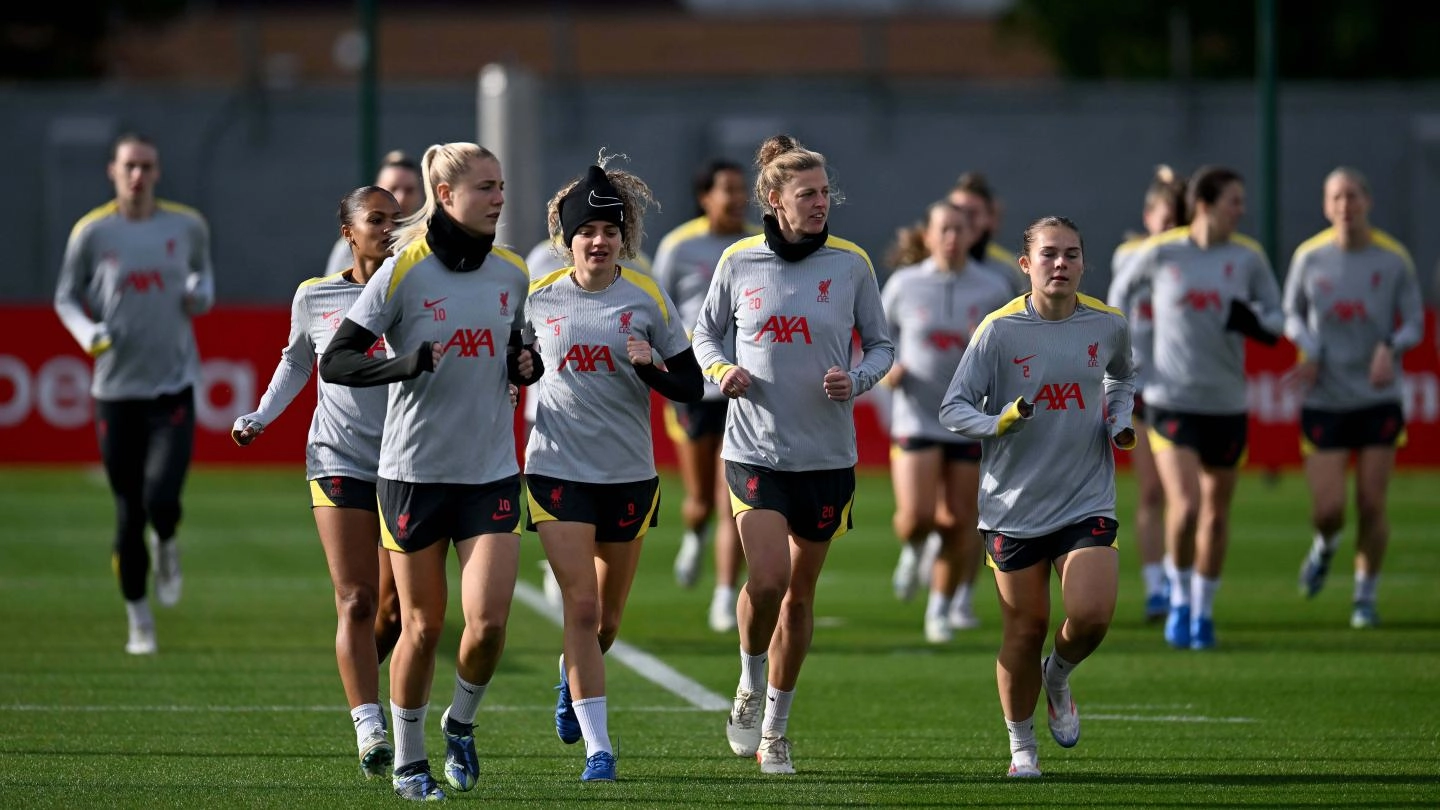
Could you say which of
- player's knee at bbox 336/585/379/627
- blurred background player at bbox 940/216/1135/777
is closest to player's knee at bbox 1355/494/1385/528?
blurred background player at bbox 940/216/1135/777

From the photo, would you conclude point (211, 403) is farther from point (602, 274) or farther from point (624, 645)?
point (602, 274)

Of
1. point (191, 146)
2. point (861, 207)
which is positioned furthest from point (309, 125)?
point (861, 207)

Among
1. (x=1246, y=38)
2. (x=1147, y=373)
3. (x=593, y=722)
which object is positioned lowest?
(x=593, y=722)

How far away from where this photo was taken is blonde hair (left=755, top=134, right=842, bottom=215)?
27.0 ft

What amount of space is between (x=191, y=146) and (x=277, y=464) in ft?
50.3

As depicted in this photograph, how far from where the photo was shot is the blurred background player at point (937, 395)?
12.1 meters

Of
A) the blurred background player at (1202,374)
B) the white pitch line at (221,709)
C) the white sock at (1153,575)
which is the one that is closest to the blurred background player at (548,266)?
the white pitch line at (221,709)

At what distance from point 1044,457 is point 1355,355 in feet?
16.8

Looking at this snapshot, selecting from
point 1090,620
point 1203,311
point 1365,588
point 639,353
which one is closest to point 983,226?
point 1203,311

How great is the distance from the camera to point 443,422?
7324 millimetres

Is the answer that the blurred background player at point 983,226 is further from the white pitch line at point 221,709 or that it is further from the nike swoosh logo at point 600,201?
the nike swoosh logo at point 600,201

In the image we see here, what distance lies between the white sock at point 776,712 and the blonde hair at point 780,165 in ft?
6.04

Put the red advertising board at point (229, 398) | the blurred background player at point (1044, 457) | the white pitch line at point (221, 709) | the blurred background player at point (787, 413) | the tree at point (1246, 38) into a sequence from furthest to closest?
the tree at point (1246, 38) < the red advertising board at point (229, 398) < the white pitch line at point (221, 709) < the blurred background player at point (787, 413) < the blurred background player at point (1044, 457)

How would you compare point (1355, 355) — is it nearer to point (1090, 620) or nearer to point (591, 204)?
point (1090, 620)
